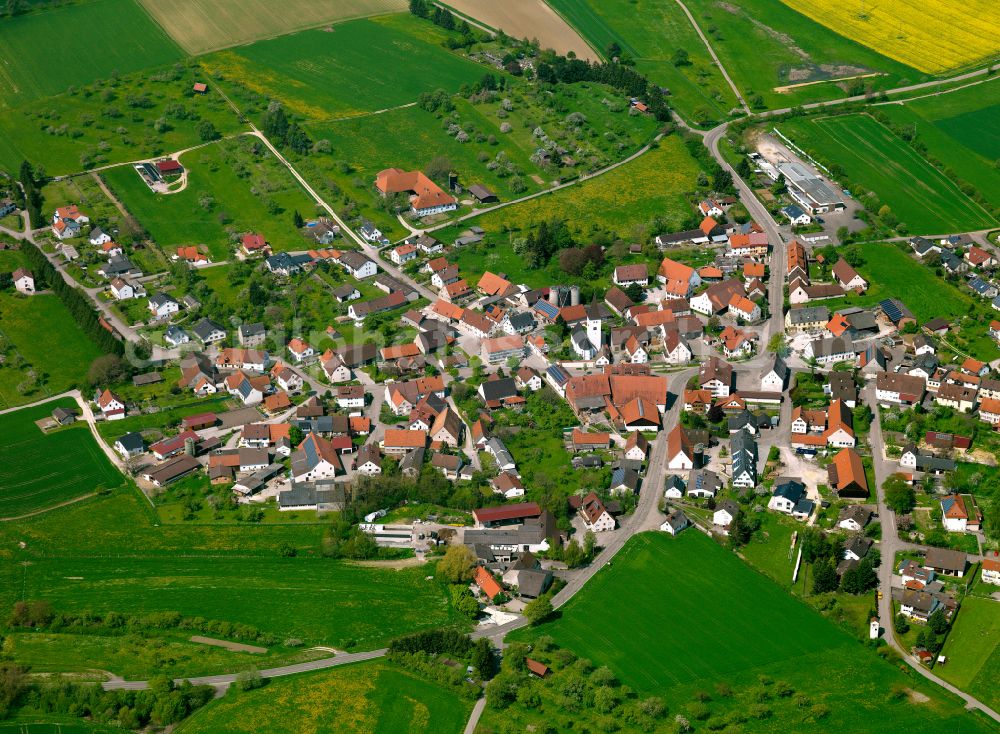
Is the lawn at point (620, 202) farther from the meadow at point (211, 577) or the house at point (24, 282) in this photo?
the meadow at point (211, 577)

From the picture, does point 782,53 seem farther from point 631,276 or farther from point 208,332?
point 208,332

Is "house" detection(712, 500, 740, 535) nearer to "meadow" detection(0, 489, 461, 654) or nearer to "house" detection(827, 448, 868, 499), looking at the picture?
"house" detection(827, 448, 868, 499)

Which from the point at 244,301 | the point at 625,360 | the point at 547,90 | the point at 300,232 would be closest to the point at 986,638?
the point at 625,360

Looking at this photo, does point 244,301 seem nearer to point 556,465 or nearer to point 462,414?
point 462,414

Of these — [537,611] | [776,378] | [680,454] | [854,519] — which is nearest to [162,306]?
[680,454]

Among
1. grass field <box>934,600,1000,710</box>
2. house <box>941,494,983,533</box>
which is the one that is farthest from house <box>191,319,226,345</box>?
grass field <box>934,600,1000,710</box>
